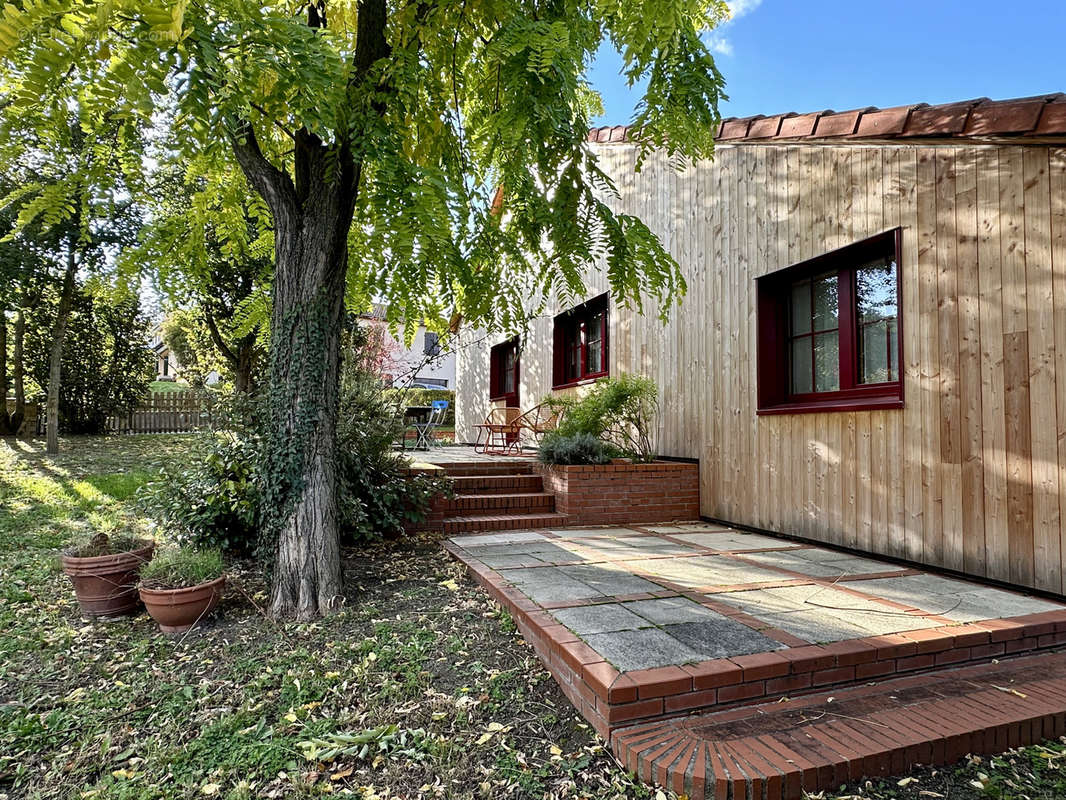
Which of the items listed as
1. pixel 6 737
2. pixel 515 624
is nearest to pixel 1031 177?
pixel 515 624

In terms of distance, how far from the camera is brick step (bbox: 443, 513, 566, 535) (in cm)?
583

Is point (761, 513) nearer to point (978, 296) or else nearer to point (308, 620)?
point (978, 296)

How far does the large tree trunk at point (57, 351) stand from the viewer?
443 inches

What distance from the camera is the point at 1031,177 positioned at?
360 centimetres

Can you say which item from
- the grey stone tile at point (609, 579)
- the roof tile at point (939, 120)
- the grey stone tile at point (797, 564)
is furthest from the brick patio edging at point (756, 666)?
the roof tile at point (939, 120)


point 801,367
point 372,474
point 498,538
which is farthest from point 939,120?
point 372,474

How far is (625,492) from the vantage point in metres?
6.36

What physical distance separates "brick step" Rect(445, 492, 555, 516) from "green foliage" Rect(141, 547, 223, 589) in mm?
2550

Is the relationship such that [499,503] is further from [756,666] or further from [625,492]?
[756,666]

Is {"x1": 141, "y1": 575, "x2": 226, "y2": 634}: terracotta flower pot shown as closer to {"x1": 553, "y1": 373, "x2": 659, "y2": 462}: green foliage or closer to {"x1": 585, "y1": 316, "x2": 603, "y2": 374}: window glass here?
{"x1": 553, "y1": 373, "x2": 659, "y2": 462}: green foliage

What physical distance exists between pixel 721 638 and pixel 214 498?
356 centimetres

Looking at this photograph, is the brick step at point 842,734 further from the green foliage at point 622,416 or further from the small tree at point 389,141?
the green foliage at point 622,416

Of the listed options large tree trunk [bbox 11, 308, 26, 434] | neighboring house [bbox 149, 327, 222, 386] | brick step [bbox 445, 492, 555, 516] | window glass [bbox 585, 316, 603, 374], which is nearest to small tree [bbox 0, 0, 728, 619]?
brick step [bbox 445, 492, 555, 516]

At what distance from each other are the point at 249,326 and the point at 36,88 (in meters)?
2.91
